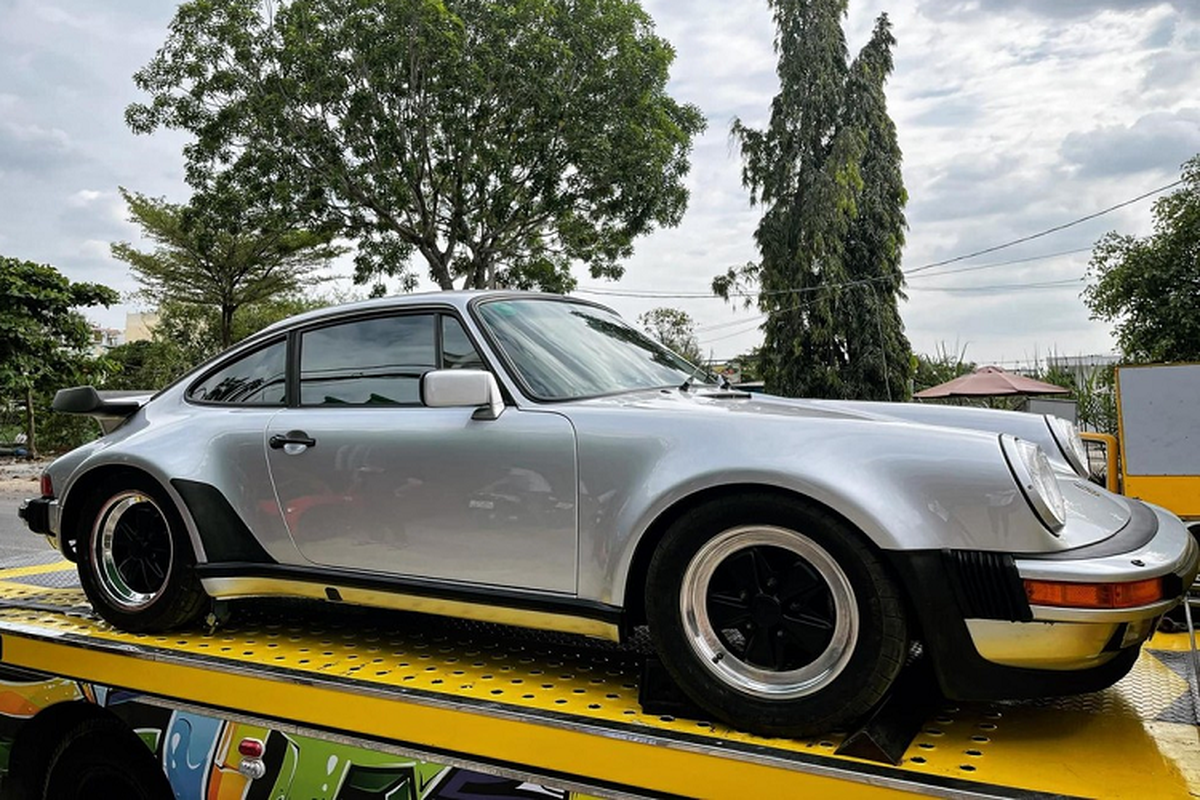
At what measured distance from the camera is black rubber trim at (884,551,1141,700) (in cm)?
178

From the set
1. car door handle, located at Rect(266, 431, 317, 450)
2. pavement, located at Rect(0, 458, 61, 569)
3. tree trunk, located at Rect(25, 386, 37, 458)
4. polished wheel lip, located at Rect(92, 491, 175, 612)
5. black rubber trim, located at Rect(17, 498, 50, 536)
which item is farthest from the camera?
tree trunk, located at Rect(25, 386, 37, 458)

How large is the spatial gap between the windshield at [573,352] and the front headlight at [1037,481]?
1.15 m

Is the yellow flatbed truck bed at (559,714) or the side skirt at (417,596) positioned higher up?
the side skirt at (417,596)

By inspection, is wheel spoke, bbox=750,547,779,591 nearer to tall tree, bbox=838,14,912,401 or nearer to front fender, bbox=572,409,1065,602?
front fender, bbox=572,409,1065,602

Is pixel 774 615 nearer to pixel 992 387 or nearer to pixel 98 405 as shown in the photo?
pixel 98 405

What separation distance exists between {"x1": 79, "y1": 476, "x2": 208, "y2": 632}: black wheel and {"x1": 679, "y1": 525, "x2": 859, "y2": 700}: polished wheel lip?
1.82 meters

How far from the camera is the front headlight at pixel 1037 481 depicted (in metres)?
1.78

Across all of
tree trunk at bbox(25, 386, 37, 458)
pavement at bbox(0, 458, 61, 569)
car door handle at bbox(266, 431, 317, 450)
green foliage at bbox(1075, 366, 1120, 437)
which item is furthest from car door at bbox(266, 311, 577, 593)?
tree trunk at bbox(25, 386, 37, 458)

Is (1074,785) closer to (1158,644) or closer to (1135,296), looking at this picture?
(1158,644)

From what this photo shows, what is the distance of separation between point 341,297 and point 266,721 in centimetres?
3387

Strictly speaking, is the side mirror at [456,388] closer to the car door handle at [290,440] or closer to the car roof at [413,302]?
the car roof at [413,302]

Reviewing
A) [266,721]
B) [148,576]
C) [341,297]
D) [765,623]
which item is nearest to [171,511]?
[148,576]

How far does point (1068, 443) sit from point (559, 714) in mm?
1827

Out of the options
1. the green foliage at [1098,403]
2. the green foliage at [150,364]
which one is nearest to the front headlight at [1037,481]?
the green foliage at [1098,403]
